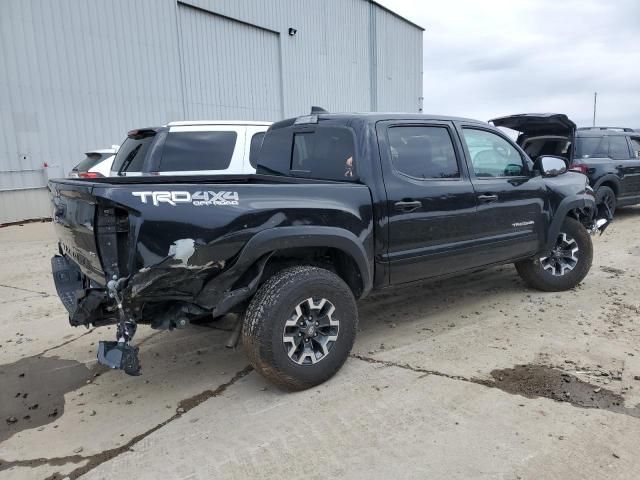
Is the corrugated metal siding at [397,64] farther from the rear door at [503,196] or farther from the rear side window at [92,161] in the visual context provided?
the rear door at [503,196]

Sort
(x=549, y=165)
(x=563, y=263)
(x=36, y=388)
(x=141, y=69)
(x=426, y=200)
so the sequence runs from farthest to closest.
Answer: (x=141, y=69) → (x=563, y=263) → (x=549, y=165) → (x=426, y=200) → (x=36, y=388)

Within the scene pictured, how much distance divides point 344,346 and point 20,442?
206 centimetres

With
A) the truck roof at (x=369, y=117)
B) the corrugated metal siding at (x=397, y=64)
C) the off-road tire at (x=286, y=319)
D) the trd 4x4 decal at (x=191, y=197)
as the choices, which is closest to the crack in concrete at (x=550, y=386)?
the off-road tire at (x=286, y=319)

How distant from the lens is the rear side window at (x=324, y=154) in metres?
3.87

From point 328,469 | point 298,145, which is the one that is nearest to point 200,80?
point 298,145

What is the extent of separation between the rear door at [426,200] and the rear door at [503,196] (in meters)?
0.16

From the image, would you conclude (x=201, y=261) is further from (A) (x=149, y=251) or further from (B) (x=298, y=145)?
(B) (x=298, y=145)

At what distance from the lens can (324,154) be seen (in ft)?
13.4

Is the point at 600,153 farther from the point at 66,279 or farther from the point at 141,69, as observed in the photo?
the point at 141,69

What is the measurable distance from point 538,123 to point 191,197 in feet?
21.5

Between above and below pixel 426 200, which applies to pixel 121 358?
below

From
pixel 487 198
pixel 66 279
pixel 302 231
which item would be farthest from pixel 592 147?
pixel 66 279

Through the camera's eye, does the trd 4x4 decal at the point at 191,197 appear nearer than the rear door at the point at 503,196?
Yes

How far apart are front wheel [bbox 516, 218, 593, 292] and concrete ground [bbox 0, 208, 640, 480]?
14.3 inches
